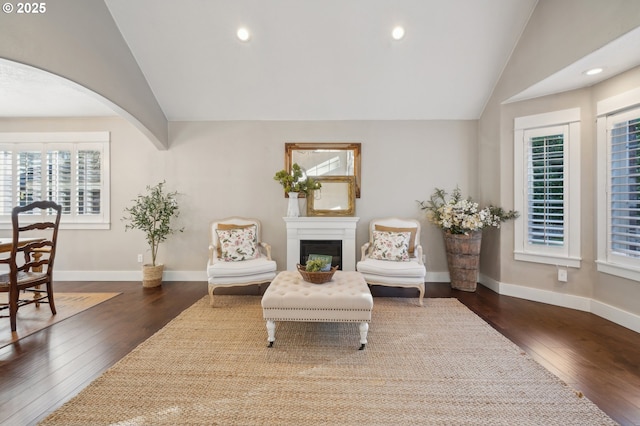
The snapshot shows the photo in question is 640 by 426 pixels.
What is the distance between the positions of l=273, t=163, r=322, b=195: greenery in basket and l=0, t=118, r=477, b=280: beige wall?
14.8 inches

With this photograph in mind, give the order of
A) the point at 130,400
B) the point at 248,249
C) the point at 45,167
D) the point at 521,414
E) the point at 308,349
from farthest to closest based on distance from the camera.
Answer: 1. the point at 45,167
2. the point at 248,249
3. the point at 308,349
4. the point at 130,400
5. the point at 521,414

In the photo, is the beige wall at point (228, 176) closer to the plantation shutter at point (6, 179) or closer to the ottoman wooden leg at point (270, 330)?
the plantation shutter at point (6, 179)

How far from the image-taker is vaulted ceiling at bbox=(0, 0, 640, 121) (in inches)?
131

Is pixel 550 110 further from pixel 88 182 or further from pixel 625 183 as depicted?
pixel 88 182

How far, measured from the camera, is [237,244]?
12.8ft

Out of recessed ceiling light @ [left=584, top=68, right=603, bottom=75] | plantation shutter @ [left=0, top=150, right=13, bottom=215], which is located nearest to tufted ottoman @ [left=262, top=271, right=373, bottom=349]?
recessed ceiling light @ [left=584, top=68, right=603, bottom=75]

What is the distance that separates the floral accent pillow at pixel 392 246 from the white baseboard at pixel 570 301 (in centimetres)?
142

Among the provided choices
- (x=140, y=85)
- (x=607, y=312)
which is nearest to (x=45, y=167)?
(x=140, y=85)

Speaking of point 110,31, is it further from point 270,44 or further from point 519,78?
point 519,78

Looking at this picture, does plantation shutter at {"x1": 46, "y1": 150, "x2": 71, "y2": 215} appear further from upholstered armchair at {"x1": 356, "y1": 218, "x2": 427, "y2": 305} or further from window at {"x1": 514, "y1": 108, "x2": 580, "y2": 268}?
window at {"x1": 514, "y1": 108, "x2": 580, "y2": 268}

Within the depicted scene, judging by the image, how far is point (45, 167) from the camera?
470 centimetres

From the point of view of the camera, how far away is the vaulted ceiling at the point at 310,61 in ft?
10.9

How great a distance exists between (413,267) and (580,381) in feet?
5.66

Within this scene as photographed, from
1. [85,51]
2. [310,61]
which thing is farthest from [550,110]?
[85,51]
